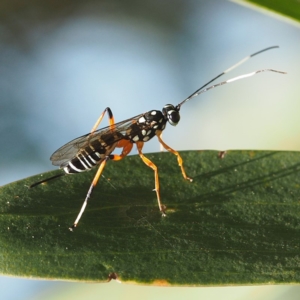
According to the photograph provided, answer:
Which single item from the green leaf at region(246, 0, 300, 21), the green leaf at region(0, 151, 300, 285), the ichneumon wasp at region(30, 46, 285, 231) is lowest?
the green leaf at region(0, 151, 300, 285)

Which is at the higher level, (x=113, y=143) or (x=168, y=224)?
(x=113, y=143)

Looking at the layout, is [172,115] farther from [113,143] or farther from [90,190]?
[90,190]

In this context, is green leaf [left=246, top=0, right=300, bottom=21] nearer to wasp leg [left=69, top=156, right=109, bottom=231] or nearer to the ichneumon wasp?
the ichneumon wasp

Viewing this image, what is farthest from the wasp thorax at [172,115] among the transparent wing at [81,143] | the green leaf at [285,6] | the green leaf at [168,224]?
the green leaf at [285,6]

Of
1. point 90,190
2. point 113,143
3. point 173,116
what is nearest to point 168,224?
point 90,190

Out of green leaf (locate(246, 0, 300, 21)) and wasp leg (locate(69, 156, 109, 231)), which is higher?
green leaf (locate(246, 0, 300, 21))

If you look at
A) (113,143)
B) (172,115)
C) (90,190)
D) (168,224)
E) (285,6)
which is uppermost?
(172,115)

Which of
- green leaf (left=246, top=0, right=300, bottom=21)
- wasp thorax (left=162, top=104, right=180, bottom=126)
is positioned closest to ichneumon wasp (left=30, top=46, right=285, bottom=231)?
wasp thorax (left=162, top=104, right=180, bottom=126)

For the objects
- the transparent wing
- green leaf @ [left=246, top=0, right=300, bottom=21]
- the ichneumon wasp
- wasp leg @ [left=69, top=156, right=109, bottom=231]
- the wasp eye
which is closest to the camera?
green leaf @ [left=246, top=0, right=300, bottom=21]

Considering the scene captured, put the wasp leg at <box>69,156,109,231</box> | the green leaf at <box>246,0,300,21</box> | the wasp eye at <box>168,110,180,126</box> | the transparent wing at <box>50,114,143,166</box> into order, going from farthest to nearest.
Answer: the wasp eye at <box>168,110,180,126</box>, the transparent wing at <box>50,114,143,166</box>, the wasp leg at <box>69,156,109,231</box>, the green leaf at <box>246,0,300,21</box>
